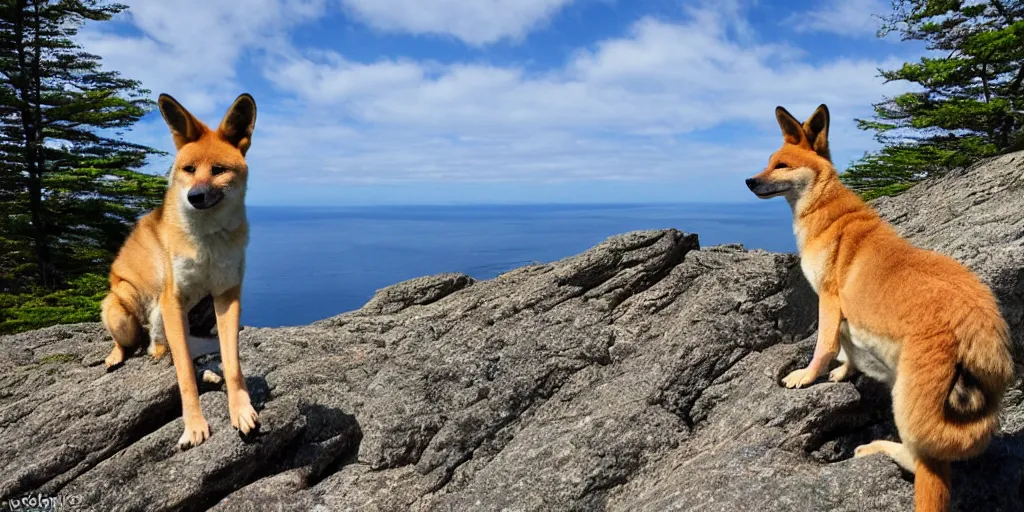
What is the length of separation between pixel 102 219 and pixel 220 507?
90.9 ft

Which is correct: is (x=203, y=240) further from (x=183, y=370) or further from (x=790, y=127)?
(x=790, y=127)

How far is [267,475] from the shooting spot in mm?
7176

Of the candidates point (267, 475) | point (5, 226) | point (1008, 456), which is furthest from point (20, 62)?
point (1008, 456)

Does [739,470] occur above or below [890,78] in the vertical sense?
below

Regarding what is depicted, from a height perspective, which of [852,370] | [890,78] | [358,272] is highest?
[890,78]

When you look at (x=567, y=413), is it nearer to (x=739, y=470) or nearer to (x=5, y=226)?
(x=739, y=470)

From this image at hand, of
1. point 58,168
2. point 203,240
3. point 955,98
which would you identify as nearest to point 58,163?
point 58,168

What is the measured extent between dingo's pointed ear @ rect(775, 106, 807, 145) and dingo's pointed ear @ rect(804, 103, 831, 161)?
7cm

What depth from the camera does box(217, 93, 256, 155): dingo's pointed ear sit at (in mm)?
6168

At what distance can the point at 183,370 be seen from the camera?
6.52 metres

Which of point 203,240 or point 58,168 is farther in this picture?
point 58,168

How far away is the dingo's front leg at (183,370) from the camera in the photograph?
21.4ft

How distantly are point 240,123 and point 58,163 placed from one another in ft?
92.1

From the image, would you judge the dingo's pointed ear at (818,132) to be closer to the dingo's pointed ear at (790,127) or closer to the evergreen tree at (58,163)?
the dingo's pointed ear at (790,127)
